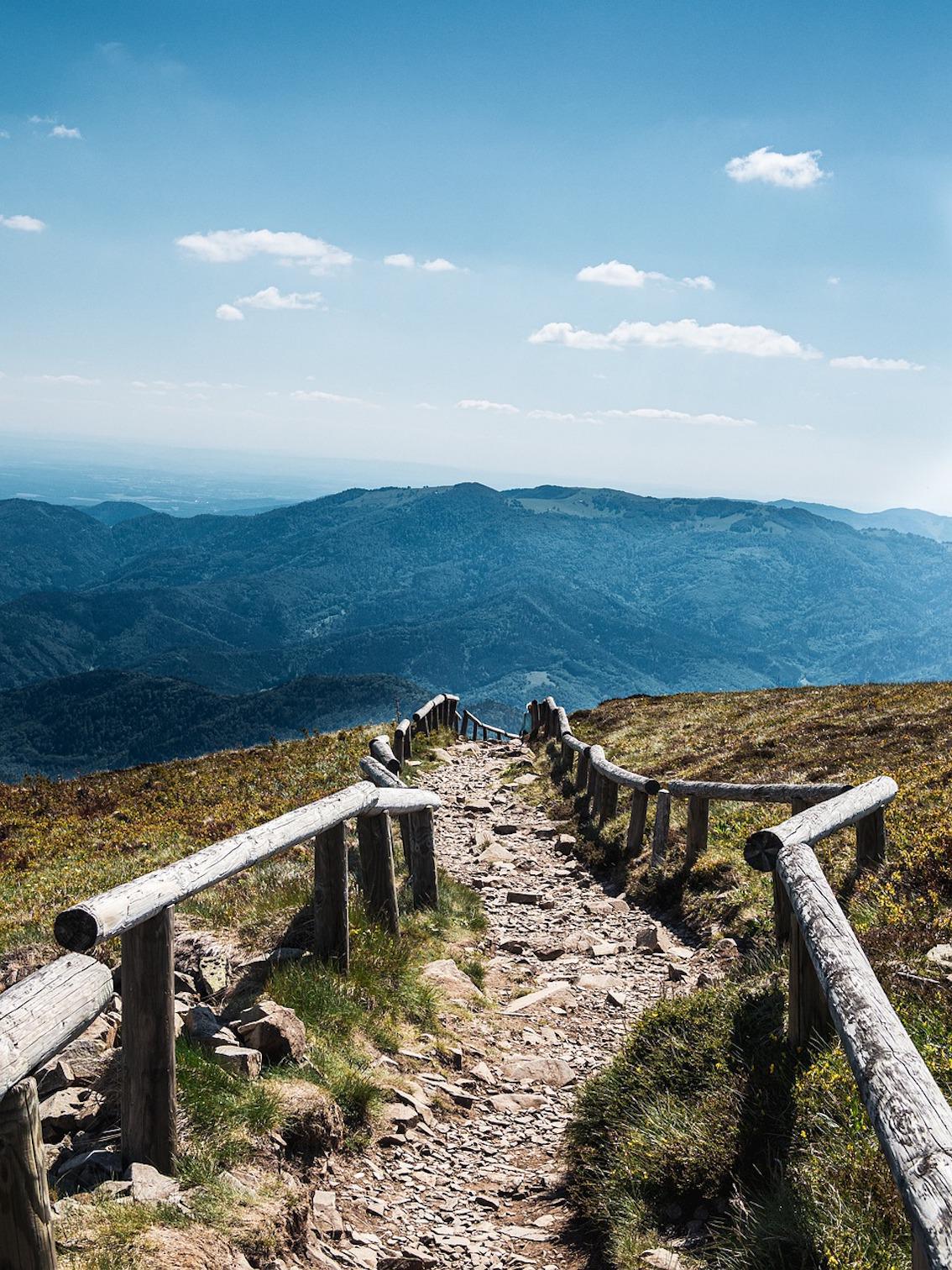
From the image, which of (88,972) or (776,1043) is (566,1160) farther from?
(88,972)

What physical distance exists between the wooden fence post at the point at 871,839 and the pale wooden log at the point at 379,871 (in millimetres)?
4493

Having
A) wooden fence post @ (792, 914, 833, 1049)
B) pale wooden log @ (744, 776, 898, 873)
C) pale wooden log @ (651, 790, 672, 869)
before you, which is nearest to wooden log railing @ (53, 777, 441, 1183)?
A: wooden fence post @ (792, 914, 833, 1049)

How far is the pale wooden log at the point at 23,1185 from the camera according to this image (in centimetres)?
305

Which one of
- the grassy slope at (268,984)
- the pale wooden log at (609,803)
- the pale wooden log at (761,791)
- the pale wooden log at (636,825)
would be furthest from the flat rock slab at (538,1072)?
the pale wooden log at (609,803)

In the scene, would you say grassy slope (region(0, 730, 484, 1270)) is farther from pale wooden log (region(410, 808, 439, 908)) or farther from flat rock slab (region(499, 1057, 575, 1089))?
flat rock slab (region(499, 1057, 575, 1089))

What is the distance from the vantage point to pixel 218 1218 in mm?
4172

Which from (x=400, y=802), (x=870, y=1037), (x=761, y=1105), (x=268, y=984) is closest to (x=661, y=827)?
(x=400, y=802)

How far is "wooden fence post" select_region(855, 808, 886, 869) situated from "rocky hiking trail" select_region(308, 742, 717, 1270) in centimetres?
188

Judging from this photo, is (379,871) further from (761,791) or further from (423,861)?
(761,791)

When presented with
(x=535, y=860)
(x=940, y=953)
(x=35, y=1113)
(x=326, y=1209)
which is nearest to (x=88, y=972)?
(x=35, y=1113)

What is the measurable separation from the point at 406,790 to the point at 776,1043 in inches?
184

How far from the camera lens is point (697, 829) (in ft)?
39.7

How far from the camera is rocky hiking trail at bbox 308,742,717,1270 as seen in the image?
5.01m

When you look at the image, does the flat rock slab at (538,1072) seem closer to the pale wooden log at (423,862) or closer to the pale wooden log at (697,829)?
the pale wooden log at (423,862)
